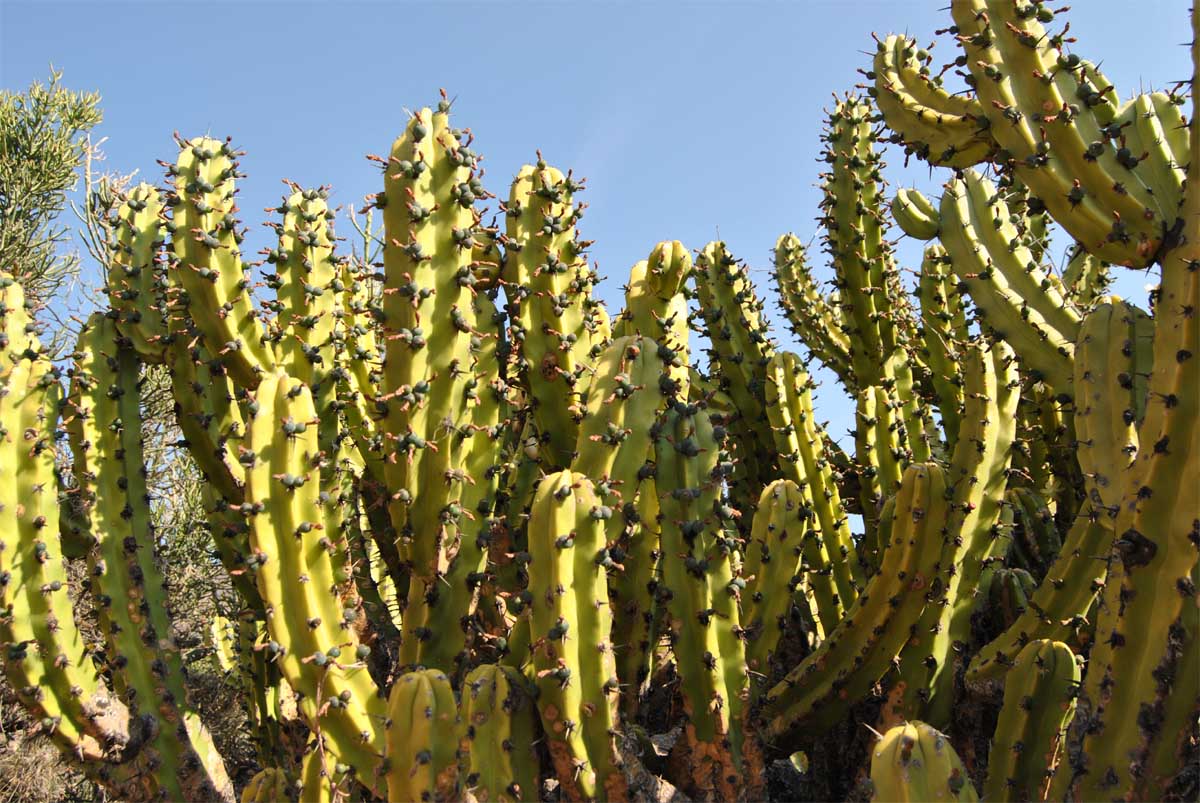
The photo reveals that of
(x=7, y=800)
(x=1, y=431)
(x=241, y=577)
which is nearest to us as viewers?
(x=1, y=431)

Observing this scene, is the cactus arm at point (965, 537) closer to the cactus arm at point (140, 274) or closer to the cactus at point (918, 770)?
the cactus at point (918, 770)

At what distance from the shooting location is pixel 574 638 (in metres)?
2.69

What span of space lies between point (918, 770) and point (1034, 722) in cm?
103

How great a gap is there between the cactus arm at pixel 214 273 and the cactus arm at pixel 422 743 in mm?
1658

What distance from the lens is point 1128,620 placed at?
2385 mm

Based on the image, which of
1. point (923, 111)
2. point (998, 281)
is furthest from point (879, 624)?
point (923, 111)

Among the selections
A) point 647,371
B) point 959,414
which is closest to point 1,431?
point 647,371

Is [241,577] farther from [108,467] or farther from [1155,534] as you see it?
[1155,534]

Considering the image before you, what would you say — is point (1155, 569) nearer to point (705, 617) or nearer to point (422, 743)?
point (705, 617)

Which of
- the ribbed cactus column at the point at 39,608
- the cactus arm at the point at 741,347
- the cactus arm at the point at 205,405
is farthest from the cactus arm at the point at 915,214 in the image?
the ribbed cactus column at the point at 39,608

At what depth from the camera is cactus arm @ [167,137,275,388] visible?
3510mm

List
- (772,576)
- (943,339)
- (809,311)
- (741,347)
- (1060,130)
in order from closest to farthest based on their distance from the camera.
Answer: (1060,130) < (772,576) < (741,347) < (943,339) < (809,311)

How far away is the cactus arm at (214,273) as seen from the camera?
3510 millimetres

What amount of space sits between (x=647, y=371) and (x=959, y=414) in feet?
8.56
